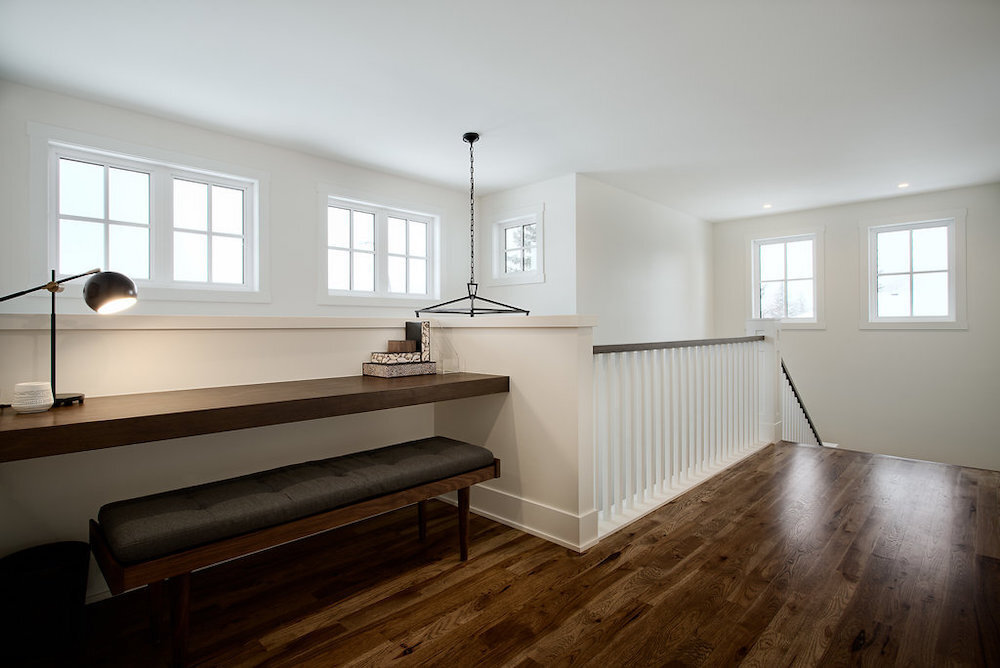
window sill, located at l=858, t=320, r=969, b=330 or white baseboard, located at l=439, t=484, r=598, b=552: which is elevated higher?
window sill, located at l=858, t=320, r=969, b=330

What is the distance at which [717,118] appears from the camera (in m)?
3.39

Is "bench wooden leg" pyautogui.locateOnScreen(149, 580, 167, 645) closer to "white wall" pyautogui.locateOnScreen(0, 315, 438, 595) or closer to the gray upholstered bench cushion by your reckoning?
the gray upholstered bench cushion

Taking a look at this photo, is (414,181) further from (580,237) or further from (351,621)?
(351,621)

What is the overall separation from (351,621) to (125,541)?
2.58ft

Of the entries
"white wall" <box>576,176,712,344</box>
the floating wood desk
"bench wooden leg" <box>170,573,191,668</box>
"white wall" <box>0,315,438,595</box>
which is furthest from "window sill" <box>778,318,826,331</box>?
"bench wooden leg" <box>170,573,191,668</box>

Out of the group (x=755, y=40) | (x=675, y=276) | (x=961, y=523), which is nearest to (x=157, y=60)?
(x=755, y=40)

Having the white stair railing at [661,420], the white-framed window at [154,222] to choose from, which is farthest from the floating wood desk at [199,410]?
the white-framed window at [154,222]

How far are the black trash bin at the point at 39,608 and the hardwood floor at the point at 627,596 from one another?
0.11m

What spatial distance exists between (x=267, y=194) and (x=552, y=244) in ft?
7.97

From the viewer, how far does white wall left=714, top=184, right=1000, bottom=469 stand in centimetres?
496

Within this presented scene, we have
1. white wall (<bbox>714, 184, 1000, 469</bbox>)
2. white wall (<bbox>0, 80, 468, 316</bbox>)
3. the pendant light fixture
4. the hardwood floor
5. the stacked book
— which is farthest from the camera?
white wall (<bbox>714, 184, 1000, 469</bbox>)

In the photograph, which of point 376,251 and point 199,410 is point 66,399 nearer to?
point 199,410

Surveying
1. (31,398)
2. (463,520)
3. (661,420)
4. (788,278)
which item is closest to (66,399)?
(31,398)

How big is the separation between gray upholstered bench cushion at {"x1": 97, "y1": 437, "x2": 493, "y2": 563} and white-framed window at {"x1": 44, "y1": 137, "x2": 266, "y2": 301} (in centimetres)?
215
